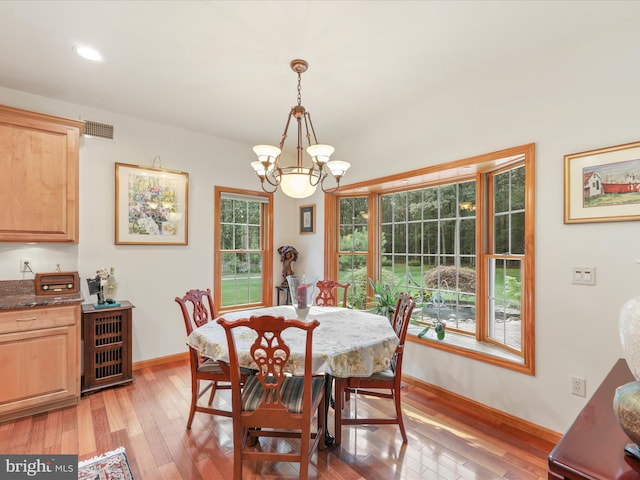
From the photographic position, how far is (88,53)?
224cm

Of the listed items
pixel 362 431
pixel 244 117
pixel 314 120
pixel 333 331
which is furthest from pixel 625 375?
pixel 244 117

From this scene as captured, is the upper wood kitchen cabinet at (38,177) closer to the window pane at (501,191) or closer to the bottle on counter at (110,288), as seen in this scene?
the bottle on counter at (110,288)

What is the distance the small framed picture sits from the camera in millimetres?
4328

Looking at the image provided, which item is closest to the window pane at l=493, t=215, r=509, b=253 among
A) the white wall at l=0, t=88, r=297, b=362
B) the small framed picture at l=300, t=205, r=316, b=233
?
the small framed picture at l=300, t=205, r=316, b=233

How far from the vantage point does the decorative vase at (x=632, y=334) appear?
0.82 m

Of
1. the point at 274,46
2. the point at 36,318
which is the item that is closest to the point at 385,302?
the point at 274,46

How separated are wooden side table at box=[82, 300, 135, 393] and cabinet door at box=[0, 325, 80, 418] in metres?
0.20

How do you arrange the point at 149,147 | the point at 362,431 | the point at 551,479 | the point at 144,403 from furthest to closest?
the point at 149,147, the point at 144,403, the point at 362,431, the point at 551,479

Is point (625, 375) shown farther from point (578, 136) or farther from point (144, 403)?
point (144, 403)

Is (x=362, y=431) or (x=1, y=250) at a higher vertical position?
(x=1, y=250)

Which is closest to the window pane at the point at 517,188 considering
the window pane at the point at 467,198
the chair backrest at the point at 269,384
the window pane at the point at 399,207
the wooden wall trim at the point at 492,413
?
the window pane at the point at 467,198

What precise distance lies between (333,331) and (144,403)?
6.13 feet

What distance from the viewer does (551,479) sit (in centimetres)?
78

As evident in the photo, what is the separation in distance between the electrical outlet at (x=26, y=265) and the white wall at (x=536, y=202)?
5 centimetres
